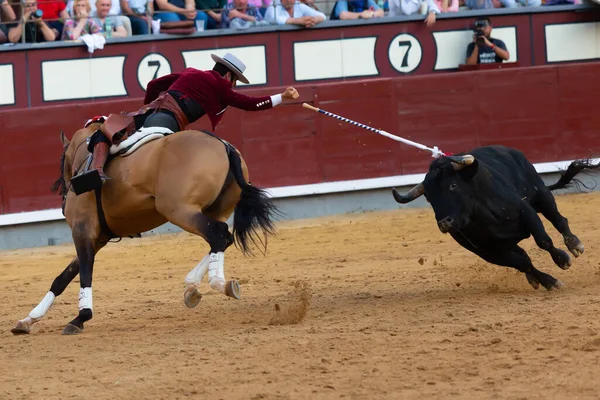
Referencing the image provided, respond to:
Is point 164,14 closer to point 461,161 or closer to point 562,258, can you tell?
point 461,161

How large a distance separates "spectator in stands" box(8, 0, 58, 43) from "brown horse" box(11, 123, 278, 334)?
5.33 metres

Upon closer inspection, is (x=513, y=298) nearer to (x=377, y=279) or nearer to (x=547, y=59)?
(x=377, y=279)

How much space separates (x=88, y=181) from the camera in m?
7.25

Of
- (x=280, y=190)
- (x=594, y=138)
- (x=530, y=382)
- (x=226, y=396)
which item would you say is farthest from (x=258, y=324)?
(x=594, y=138)

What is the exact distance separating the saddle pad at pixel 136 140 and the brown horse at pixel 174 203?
0.12 ft

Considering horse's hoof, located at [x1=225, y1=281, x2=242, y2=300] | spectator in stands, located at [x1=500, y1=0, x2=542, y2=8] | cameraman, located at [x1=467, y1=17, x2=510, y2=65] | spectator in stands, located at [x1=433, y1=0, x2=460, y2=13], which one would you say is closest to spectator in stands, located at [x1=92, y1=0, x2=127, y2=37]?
spectator in stands, located at [x1=433, y1=0, x2=460, y2=13]

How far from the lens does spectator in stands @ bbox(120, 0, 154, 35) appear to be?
13.1 meters

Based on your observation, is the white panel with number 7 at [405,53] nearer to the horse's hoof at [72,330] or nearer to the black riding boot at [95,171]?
the black riding boot at [95,171]

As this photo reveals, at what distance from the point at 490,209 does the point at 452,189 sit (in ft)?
1.00

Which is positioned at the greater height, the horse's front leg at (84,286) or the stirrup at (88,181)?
the stirrup at (88,181)

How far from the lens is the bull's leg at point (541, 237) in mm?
7453

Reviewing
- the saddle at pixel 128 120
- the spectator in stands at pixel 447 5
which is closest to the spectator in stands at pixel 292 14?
the spectator in stands at pixel 447 5

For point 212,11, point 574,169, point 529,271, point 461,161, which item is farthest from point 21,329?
point 212,11

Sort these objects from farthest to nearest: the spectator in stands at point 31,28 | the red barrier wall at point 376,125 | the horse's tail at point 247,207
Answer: the spectator in stands at point 31,28, the red barrier wall at point 376,125, the horse's tail at point 247,207
